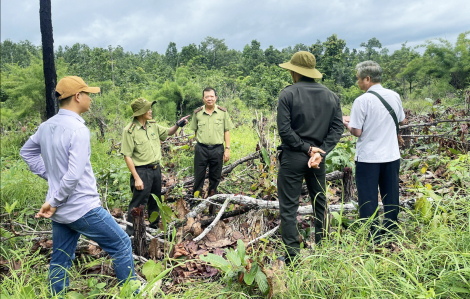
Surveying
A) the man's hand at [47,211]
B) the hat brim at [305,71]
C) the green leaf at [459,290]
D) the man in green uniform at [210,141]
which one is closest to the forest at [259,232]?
the green leaf at [459,290]

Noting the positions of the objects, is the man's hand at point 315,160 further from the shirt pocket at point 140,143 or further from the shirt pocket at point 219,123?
the shirt pocket at point 219,123

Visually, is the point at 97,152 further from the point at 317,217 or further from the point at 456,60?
the point at 456,60

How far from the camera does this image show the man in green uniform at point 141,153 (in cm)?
357

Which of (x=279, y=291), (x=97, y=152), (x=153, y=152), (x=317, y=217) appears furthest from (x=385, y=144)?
(x=97, y=152)

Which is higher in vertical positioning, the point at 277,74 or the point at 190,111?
the point at 277,74

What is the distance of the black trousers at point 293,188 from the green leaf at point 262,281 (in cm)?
61

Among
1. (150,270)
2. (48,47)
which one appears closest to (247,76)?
(48,47)

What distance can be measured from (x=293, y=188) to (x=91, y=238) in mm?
1578

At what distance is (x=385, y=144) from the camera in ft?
9.32

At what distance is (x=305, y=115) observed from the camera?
2670mm

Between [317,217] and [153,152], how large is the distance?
6.36 ft

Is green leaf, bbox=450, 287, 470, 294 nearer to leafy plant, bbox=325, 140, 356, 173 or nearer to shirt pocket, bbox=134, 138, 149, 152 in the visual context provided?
leafy plant, bbox=325, 140, 356, 173

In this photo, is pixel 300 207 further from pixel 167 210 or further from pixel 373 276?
pixel 373 276

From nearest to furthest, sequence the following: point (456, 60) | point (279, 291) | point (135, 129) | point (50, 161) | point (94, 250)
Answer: point (279, 291) < point (50, 161) < point (94, 250) < point (135, 129) < point (456, 60)
